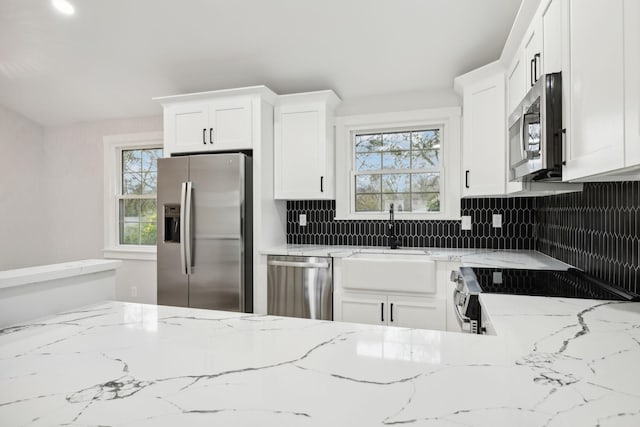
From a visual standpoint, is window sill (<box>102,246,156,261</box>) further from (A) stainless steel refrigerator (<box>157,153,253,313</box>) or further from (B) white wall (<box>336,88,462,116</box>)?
(B) white wall (<box>336,88,462,116</box>)

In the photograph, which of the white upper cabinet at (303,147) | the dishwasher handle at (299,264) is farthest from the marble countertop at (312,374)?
the white upper cabinet at (303,147)

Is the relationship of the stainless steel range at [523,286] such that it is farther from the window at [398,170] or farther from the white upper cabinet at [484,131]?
the window at [398,170]

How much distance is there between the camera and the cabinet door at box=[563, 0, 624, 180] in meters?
1.04

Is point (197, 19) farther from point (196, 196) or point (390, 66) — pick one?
point (390, 66)

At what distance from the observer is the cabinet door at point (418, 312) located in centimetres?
283

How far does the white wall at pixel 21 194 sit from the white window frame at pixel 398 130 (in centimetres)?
388

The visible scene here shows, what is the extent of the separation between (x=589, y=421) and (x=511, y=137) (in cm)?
180

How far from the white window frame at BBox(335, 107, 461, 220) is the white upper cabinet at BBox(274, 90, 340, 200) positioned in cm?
21

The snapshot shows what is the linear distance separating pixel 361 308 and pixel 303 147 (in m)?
1.51

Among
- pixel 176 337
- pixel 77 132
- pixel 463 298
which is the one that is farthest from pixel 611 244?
pixel 77 132

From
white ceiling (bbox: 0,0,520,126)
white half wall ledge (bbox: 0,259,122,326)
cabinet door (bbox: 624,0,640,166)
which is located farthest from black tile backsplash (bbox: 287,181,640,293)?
white half wall ledge (bbox: 0,259,122,326)

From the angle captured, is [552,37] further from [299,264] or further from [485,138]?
[299,264]

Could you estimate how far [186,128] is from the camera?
3586 millimetres

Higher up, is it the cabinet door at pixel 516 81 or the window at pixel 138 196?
the cabinet door at pixel 516 81
